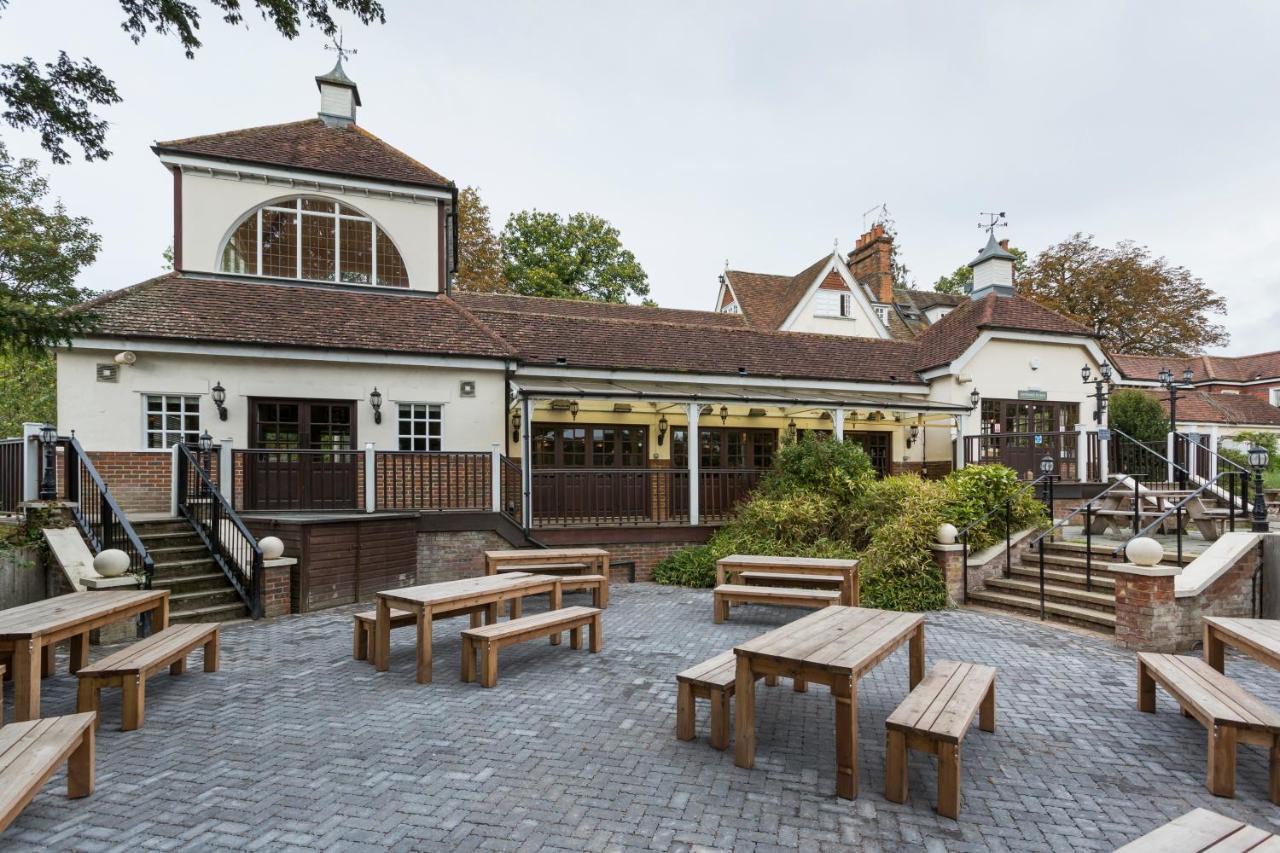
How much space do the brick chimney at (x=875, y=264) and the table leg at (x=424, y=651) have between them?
75.2 ft

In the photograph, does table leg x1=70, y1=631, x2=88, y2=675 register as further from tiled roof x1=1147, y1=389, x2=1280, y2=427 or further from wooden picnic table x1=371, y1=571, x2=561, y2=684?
tiled roof x1=1147, y1=389, x2=1280, y2=427

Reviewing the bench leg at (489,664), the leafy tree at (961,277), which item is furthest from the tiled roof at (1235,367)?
the bench leg at (489,664)

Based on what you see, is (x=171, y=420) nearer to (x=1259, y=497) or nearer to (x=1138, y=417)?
(x=1259, y=497)

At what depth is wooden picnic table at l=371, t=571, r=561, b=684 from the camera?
222 inches

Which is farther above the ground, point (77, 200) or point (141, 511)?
point (77, 200)

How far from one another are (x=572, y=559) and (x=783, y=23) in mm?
8839

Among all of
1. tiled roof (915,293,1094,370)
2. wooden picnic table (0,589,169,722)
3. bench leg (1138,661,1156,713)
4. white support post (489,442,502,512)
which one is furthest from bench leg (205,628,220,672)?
tiled roof (915,293,1094,370)

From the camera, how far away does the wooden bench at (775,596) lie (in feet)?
24.9

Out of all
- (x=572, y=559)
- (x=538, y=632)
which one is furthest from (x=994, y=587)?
(x=538, y=632)

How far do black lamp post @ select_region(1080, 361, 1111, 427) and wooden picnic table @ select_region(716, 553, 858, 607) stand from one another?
1000 centimetres

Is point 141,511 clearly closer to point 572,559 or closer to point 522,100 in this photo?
point 572,559

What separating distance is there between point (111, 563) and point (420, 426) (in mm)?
5949

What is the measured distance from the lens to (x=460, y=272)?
28312mm

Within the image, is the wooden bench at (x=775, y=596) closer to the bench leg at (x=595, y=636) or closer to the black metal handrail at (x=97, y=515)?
the bench leg at (x=595, y=636)
